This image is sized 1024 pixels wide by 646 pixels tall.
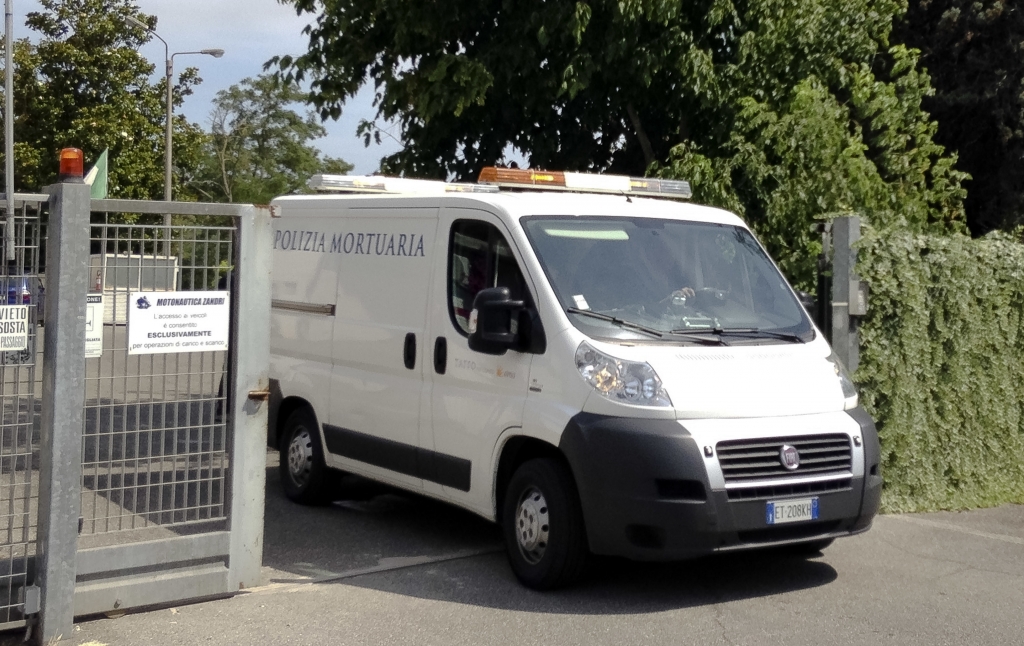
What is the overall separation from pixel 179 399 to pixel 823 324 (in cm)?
503

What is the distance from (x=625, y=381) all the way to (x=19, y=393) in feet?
9.43

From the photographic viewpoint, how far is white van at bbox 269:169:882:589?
624 cm

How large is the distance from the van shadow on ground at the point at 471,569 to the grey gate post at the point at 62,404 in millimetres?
1513

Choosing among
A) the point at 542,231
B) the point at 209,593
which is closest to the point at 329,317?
the point at 542,231

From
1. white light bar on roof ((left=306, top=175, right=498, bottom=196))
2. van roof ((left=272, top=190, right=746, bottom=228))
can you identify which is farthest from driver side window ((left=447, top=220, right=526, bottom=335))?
white light bar on roof ((left=306, top=175, right=498, bottom=196))

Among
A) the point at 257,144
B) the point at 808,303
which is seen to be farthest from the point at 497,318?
the point at 257,144

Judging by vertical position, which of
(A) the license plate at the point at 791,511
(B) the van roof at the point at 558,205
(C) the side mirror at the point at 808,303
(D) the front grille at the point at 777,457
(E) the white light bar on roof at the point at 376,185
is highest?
(E) the white light bar on roof at the point at 376,185

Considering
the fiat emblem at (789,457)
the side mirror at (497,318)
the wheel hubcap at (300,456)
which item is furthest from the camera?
the wheel hubcap at (300,456)

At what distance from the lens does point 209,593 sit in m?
6.31

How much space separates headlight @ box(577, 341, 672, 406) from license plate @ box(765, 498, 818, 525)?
753 millimetres

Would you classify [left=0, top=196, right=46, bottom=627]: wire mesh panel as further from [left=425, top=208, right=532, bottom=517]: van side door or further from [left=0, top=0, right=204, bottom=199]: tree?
[left=0, top=0, right=204, bottom=199]: tree

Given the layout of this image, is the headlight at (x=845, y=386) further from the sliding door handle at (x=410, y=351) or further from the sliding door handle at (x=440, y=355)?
the sliding door handle at (x=410, y=351)

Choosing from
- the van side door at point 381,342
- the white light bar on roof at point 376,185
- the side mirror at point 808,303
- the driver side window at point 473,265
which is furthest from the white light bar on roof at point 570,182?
the side mirror at point 808,303

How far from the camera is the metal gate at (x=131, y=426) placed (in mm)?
5566
